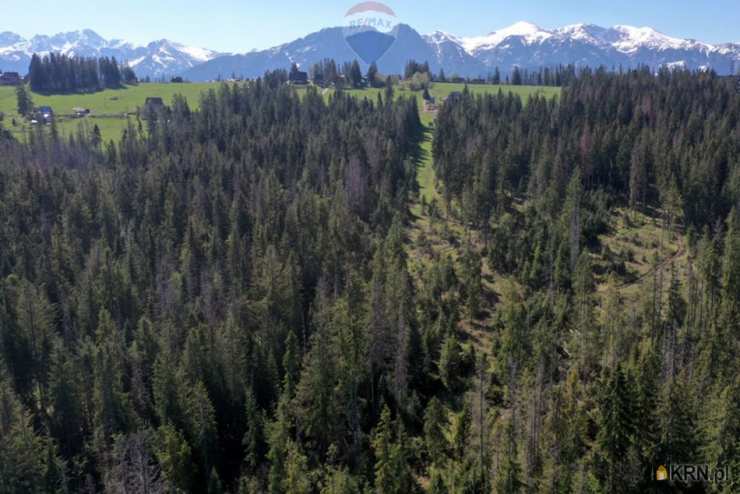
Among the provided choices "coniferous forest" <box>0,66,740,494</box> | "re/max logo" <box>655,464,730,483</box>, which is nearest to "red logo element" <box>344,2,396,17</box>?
"coniferous forest" <box>0,66,740,494</box>

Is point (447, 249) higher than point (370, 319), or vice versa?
point (447, 249)

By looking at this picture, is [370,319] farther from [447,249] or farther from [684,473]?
[447,249]

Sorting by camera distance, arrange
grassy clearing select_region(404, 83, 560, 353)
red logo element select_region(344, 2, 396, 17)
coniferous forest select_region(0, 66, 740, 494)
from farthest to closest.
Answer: red logo element select_region(344, 2, 396, 17), grassy clearing select_region(404, 83, 560, 353), coniferous forest select_region(0, 66, 740, 494)

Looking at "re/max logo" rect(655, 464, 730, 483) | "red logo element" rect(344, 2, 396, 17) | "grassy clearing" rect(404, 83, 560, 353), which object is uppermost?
"red logo element" rect(344, 2, 396, 17)

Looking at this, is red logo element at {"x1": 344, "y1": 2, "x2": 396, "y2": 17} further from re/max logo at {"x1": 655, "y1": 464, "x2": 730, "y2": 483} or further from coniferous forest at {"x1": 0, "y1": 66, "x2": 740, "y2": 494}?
re/max logo at {"x1": 655, "y1": 464, "x2": 730, "y2": 483}

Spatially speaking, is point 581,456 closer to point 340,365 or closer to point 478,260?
point 340,365

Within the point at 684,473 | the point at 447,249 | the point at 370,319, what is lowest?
the point at 684,473

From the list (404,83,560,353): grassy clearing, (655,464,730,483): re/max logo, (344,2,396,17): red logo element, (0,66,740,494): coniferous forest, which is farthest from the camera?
(344,2,396,17): red logo element

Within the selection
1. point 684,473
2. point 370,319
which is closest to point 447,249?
point 370,319
